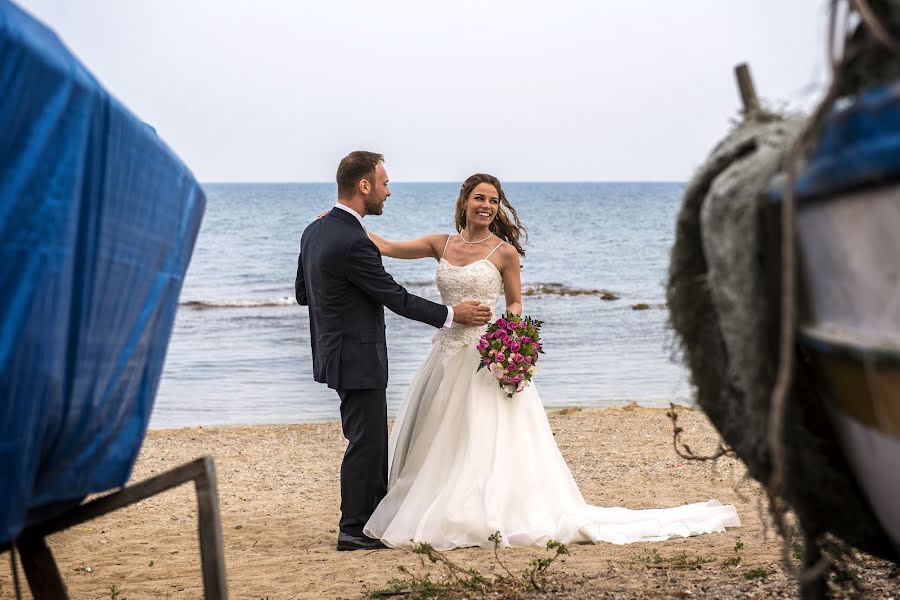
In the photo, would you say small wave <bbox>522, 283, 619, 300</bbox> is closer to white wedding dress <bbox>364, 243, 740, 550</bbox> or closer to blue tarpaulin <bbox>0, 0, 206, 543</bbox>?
white wedding dress <bbox>364, 243, 740, 550</bbox>

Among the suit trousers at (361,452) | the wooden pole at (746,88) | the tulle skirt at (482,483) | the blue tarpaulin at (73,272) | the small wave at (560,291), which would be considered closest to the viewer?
the blue tarpaulin at (73,272)

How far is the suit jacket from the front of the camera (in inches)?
257

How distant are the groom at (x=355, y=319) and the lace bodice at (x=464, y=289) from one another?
1.07 feet

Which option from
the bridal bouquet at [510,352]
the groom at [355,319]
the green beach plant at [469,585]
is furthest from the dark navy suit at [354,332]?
the green beach plant at [469,585]

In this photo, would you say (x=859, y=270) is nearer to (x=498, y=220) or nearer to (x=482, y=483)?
(x=482, y=483)

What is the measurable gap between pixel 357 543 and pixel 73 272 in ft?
13.2

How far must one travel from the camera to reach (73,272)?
283cm

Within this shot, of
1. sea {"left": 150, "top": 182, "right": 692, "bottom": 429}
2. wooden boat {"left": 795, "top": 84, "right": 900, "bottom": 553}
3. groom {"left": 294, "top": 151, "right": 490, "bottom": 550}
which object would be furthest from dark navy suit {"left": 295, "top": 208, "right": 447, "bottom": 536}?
wooden boat {"left": 795, "top": 84, "right": 900, "bottom": 553}

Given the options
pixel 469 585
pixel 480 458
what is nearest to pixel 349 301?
pixel 480 458

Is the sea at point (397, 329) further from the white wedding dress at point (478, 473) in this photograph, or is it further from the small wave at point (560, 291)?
the white wedding dress at point (478, 473)

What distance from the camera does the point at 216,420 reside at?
12.5 metres

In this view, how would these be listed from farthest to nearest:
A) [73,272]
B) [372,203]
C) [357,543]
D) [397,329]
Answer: [397,329] < [372,203] < [357,543] < [73,272]

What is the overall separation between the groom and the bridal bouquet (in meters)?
0.42

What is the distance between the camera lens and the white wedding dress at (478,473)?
639cm
